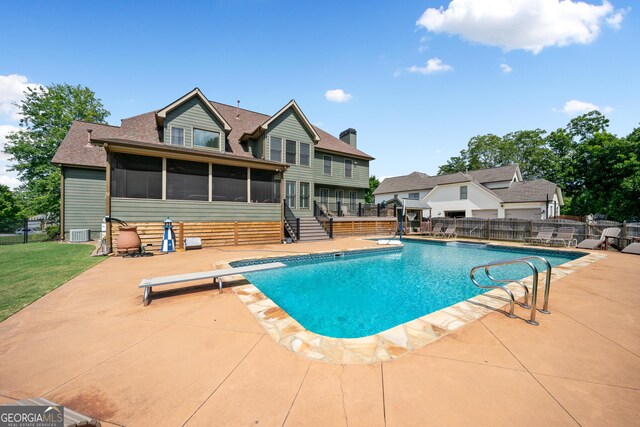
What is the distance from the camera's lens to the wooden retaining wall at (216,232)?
1008 centimetres

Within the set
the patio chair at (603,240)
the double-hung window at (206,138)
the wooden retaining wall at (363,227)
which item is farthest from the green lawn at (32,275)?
the patio chair at (603,240)

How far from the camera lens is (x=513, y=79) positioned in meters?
12.8

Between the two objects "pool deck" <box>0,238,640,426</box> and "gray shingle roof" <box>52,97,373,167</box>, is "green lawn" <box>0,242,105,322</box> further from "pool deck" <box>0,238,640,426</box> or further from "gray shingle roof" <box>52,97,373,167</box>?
"gray shingle roof" <box>52,97,373,167</box>

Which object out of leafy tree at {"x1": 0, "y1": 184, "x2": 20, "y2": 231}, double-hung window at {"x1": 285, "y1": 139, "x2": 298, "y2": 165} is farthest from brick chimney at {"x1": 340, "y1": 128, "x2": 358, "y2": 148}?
leafy tree at {"x1": 0, "y1": 184, "x2": 20, "y2": 231}

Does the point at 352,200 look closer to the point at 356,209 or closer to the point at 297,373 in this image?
the point at 356,209

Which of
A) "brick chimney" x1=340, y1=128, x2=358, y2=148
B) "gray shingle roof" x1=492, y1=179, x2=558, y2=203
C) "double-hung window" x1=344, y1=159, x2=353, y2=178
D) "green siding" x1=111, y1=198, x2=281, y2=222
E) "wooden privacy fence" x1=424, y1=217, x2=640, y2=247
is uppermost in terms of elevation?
"brick chimney" x1=340, y1=128, x2=358, y2=148

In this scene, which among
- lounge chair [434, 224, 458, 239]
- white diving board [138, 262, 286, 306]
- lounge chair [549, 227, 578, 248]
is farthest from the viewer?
lounge chair [434, 224, 458, 239]

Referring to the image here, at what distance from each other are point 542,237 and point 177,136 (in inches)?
865

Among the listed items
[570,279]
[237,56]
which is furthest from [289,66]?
[570,279]

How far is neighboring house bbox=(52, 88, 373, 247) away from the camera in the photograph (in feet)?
33.3

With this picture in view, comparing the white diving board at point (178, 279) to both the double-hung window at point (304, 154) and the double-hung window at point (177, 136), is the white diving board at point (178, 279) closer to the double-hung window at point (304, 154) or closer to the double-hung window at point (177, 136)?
the double-hung window at point (177, 136)

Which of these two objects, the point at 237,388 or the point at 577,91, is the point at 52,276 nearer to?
the point at 237,388

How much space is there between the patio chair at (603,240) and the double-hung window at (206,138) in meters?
20.6

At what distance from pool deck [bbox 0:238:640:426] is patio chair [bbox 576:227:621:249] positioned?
11356 mm
